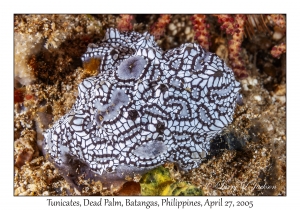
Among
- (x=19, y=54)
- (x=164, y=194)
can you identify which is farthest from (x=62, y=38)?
(x=164, y=194)

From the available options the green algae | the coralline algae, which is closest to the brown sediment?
the green algae

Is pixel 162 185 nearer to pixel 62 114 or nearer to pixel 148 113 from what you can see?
pixel 148 113

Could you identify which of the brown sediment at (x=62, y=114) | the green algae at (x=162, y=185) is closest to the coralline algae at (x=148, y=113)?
the green algae at (x=162, y=185)

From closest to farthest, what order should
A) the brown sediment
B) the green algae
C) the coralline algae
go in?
the coralline algae, the green algae, the brown sediment

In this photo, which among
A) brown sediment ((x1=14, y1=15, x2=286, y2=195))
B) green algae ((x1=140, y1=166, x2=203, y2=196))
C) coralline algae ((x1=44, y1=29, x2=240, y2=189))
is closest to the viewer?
coralline algae ((x1=44, y1=29, x2=240, y2=189))

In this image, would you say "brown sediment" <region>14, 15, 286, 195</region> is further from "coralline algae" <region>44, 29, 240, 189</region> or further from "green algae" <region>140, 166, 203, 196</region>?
"coralline algae" <region>44, 29, 240, 189</region>

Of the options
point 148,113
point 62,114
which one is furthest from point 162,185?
point 62,114
